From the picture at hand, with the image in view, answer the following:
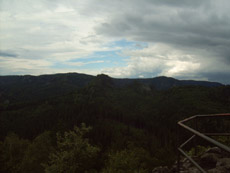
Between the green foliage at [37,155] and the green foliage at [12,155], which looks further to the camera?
the green foliage at [12,155]

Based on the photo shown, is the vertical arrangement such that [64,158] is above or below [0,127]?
above

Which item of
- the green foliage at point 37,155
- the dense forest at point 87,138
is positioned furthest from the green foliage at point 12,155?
the green foliage at point 37,155

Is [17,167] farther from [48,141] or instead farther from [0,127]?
[0,127]

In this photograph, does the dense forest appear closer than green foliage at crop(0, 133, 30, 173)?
Yes

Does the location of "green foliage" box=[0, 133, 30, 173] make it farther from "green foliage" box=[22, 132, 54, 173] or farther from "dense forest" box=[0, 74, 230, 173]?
"green foliage" box=[22, 132, 54, 173]

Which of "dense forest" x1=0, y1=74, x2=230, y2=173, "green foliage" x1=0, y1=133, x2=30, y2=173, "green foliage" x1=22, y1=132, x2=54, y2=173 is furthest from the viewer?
"green foliage" x1=0, y1=133, x2=30, y2=173

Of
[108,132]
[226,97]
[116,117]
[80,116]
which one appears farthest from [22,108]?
[226,97]

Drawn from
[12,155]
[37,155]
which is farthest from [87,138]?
[12,155]

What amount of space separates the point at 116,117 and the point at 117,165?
10955 centimetres

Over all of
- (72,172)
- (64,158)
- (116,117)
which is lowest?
(116,117)

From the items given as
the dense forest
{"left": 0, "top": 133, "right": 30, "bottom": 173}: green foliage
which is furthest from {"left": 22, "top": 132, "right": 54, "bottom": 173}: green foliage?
{"left": 0, "top": 133, "right": 30, "bottom": 173}: green foliage

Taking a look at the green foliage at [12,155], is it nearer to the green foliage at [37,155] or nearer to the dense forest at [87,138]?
the dense forest at [87,138]

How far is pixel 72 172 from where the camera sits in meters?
20.5

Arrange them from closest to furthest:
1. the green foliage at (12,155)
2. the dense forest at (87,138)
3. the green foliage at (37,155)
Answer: the dense forest at (87,138), the green foliage at (37,155), the green foliage at (12,155)
